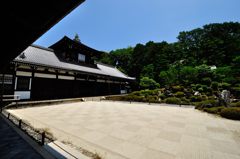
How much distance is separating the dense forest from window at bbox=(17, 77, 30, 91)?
19.3m

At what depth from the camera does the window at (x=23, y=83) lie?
409 inches

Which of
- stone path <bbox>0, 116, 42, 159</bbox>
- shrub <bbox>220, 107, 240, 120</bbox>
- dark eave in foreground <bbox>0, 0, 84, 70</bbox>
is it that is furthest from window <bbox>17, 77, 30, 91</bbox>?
shrub <bbox>220, 107, 240, 120</bbox>

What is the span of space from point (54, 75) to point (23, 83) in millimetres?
2728

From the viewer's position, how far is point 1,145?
3438 mm

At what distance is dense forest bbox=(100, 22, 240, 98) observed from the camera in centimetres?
2088

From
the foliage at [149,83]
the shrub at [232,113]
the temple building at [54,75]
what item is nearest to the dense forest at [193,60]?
the foliage at [149,83]

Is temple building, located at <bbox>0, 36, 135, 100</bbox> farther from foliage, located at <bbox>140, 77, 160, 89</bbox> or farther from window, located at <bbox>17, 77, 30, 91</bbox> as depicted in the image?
foliage, located at <bbox>140, 77, 160, 89</bbox>

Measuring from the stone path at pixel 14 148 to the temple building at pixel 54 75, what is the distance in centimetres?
580

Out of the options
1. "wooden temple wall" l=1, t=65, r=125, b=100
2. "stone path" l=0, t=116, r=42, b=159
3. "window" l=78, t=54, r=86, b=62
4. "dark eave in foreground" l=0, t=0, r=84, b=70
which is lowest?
"stone path" l=0, t=116, r=42, b=159

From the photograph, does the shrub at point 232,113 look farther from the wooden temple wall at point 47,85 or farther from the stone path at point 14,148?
the wooden temple wall at point 47,85

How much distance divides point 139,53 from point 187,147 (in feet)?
121

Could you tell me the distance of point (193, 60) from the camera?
28656mm

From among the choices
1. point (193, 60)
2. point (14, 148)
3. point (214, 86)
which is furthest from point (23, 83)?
point (193, 60)

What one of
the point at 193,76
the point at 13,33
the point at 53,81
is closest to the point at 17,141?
the point at 13,33
